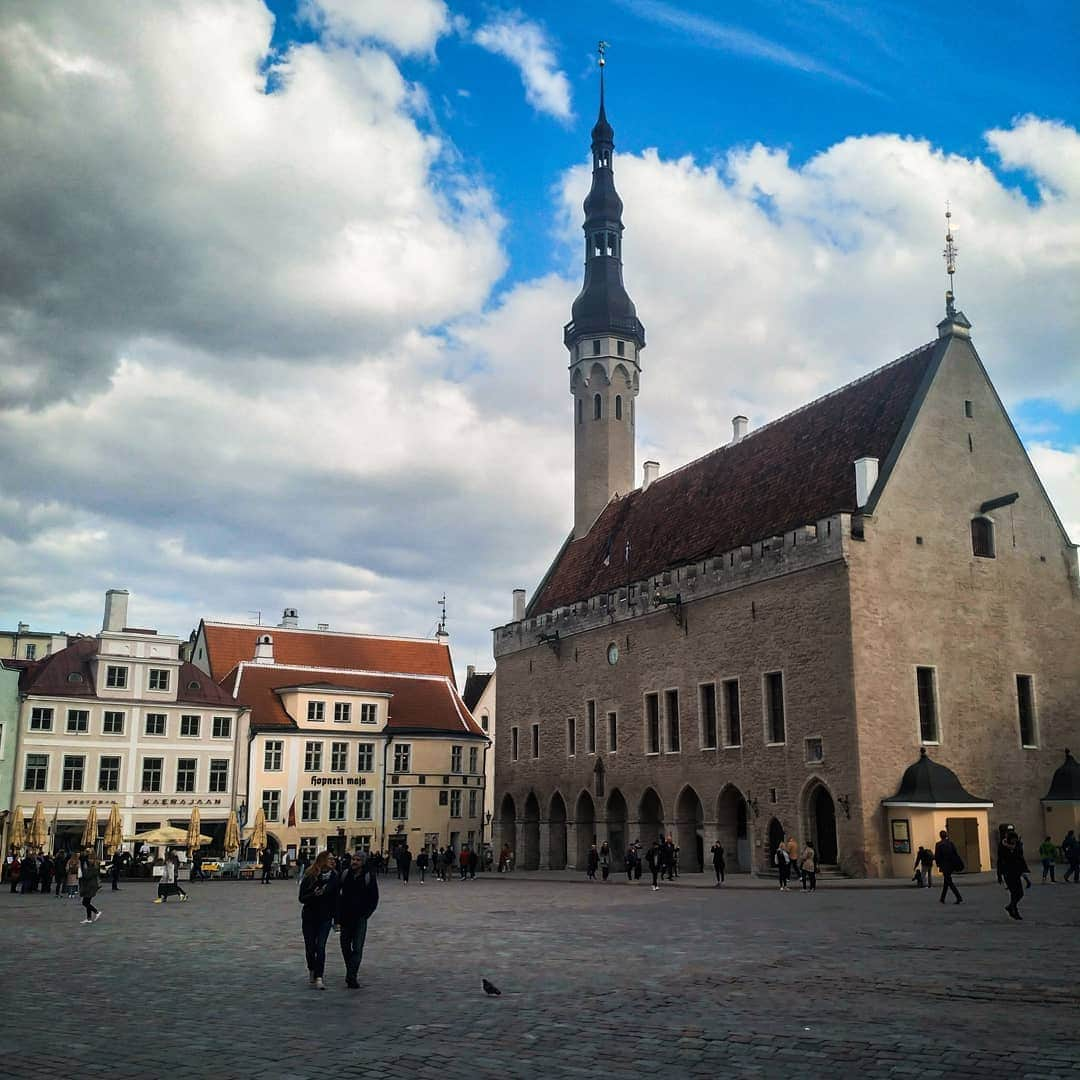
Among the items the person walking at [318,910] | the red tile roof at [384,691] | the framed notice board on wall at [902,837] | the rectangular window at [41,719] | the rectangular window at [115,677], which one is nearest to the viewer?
the person walking at [318,910]

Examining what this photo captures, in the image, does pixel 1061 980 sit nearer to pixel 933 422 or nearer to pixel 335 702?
pixel 933 422

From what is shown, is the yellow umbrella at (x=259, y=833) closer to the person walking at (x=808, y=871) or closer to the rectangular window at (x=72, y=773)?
the rectangular window at (x=72, y=773)

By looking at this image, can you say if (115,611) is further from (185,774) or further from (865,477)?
(865,477)

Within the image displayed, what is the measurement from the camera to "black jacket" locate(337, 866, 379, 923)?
11648mm

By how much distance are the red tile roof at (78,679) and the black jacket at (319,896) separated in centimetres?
3315

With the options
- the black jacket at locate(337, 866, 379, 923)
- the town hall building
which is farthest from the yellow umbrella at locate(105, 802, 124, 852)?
the black jacket at locate(337, 866, 379, 923)

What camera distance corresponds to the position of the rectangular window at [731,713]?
3612cm

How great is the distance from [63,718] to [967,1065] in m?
40.1

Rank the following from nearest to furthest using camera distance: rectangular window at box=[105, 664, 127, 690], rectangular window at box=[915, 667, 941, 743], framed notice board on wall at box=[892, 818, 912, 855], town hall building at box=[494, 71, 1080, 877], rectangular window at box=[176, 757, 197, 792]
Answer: framed notice board on wall at box=[892, 818, 912, 855]
town hall building at box=[494, 71, 1080, 877]
rectangular window at box=[915, 667, 941, 743]
rectangular window at box=[105, 664, 127, 690]
rectangular window at box=[176, 757, 197, 792]

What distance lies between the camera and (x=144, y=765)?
43250 millimetres

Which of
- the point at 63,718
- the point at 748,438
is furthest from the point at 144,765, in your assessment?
the point at 748,438

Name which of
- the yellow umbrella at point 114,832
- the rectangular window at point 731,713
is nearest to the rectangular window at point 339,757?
the yellow umbrella at point 114,832

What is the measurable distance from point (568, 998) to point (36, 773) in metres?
35.7

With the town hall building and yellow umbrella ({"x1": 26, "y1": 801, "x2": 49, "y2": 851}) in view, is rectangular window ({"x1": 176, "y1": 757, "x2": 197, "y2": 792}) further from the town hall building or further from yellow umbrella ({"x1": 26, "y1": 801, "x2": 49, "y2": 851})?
the town hall building
